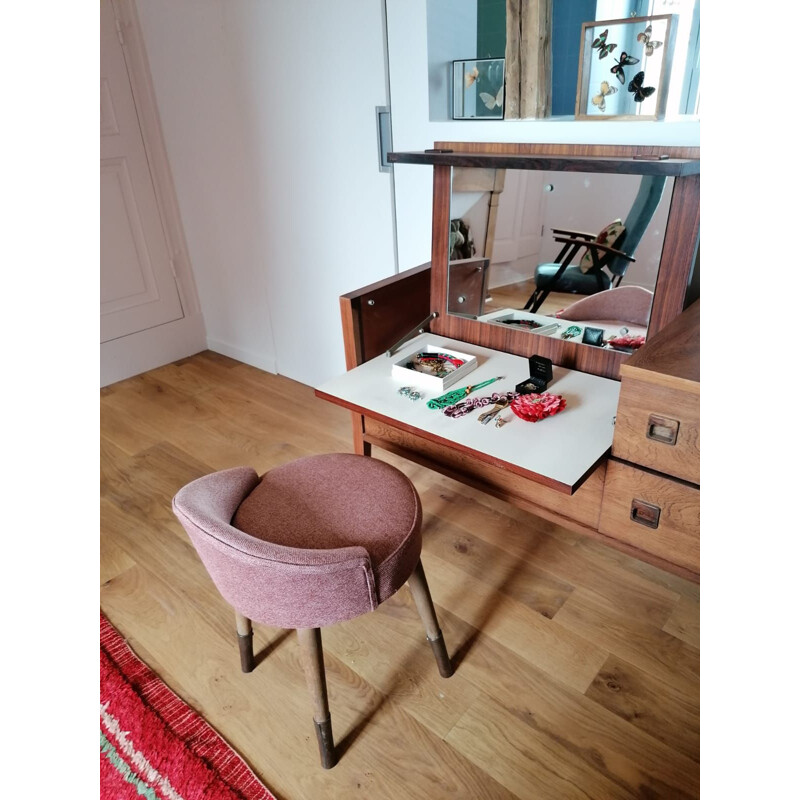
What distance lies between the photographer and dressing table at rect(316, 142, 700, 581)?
100 cm

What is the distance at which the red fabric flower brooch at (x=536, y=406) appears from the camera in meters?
1.16

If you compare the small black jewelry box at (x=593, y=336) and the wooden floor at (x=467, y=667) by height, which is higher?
the small black jewelry box at (x=593, y=336)

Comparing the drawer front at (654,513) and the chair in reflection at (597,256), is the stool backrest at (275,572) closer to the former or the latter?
the drawer front at (654,513)

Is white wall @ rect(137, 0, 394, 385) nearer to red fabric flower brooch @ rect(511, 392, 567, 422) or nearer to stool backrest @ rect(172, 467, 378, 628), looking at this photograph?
red fabric flower brooch @ rect(511, 392, 567, 422)

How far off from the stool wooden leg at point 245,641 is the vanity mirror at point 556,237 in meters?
0.89

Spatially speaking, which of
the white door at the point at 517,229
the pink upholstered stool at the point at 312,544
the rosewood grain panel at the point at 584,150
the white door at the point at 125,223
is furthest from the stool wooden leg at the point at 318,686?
the white door at the point at 125,223

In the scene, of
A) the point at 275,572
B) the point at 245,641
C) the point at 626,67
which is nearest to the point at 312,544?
the point at 275,572

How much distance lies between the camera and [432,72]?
1.70 meters

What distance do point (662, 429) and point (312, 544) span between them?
0.66 meters

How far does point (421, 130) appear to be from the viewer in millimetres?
1799

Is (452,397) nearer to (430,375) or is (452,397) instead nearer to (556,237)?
(430,375)

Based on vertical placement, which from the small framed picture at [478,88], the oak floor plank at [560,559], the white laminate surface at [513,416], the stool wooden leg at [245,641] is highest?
the small framed picture at [478,88]
